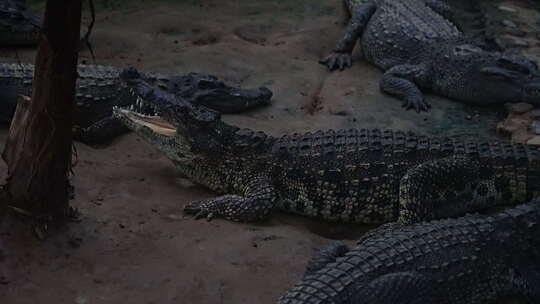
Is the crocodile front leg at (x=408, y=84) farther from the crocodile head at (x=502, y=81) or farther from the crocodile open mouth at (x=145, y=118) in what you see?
the crocodile open mouth at (x=145, y=118)

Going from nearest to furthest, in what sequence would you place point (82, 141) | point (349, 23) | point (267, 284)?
point (267, 284) → point (82, 141) → point (349, 23)

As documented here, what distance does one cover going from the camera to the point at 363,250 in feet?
12.9

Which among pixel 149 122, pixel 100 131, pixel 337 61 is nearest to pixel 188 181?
pixel 149 122

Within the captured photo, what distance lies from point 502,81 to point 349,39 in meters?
1.95

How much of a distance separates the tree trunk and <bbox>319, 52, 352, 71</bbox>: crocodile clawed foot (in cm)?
430

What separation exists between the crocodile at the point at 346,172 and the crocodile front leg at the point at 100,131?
941 mm

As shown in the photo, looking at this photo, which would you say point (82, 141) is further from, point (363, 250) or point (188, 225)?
point (363, 250)

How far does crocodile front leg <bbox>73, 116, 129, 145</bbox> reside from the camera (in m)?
6.38

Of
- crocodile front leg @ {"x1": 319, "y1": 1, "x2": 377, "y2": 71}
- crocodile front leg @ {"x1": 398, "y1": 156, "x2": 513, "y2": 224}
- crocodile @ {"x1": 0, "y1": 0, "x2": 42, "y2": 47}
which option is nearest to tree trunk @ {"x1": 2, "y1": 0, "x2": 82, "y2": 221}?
crocodile front leg @ {"x1": 398, "y1": 156, "x2": 513, "y2": 224}

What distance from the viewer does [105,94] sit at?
6742 mm

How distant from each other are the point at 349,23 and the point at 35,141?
5329mm

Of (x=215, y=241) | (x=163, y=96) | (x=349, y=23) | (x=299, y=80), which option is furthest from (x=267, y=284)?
(x=349, y=23)

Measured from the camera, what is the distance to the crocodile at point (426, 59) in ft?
24.0

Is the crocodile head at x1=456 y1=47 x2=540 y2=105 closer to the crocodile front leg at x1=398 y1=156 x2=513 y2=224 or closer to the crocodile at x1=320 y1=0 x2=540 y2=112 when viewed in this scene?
the crocodile at x1=320 y1=0 x2=540 y2=112
